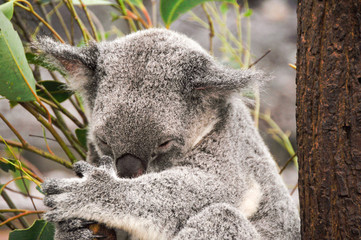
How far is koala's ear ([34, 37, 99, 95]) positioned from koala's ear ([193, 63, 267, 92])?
63 centimetres

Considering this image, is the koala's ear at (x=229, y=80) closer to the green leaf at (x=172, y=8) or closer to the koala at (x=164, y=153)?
the koala at (x=164, y=153)

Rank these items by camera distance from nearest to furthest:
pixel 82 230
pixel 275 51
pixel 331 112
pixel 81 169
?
pixel 331 112 < pixel 82 230 < pixel 81 169 < pixel 275 51

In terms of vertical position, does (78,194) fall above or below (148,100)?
below

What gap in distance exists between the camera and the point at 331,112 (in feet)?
4.95

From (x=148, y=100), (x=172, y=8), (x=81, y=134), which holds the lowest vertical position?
(x=81, y=134)

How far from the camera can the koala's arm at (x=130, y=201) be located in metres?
1.79

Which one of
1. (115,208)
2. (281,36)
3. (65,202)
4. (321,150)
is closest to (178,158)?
(115,208)

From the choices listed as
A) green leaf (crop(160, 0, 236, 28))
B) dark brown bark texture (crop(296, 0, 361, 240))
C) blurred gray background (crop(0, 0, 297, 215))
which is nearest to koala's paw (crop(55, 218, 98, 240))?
dark brown bark texture (crop(296, 0, 361, 240))

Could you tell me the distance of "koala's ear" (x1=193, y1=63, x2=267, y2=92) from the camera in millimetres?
2066

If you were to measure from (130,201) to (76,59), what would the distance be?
0.90 metres

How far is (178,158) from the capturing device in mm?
2148

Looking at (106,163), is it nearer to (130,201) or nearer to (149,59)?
(130,201)

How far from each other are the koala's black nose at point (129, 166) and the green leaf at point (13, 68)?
59cm

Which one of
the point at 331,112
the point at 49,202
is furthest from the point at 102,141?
the point at 331,112
